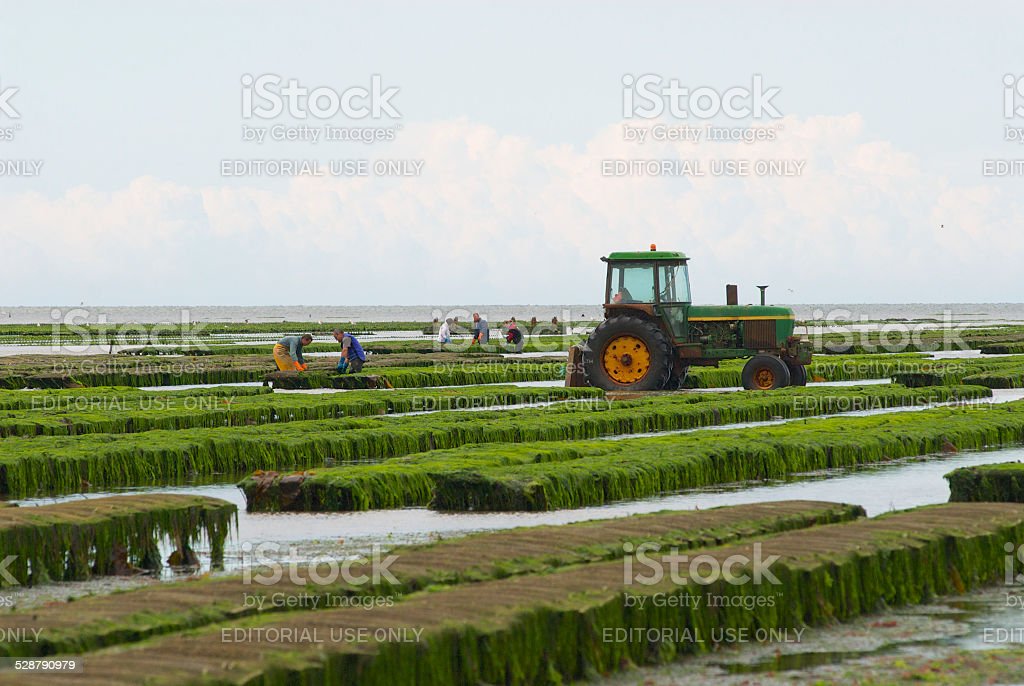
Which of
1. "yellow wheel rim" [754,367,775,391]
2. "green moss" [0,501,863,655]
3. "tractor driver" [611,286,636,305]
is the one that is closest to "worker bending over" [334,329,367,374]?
"tractor driver" [611,286,636,305]

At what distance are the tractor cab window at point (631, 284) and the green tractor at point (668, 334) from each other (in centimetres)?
2

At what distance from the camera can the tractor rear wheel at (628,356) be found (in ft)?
91.8

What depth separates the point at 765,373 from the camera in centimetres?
3069

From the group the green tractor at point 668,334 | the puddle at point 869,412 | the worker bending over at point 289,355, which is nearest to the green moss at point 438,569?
the puddle at point 869,412

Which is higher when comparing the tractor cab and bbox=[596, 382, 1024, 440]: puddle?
the tractor cab

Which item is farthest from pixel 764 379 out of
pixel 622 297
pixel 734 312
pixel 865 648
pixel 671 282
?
pixel 865 648

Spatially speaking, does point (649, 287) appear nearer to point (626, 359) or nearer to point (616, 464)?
point (626, 359)

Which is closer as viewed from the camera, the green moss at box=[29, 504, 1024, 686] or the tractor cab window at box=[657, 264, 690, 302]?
the green moss at box=[29, 504, 1024, 686]

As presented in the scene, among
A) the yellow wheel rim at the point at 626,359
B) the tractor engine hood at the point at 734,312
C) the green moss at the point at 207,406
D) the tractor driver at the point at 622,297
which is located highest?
the tractor driver at the point at 622,297

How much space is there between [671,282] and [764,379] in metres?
4.10

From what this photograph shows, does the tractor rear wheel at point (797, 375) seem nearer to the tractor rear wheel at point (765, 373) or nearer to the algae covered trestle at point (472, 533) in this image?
the tractor rear wheel at point (765, 373)

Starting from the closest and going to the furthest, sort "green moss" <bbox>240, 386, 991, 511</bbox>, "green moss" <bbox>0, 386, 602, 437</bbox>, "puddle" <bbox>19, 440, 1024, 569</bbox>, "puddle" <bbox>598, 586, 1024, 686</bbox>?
"puddle" <bbox>598, 586, 1024, 686</bbox>, "puddle" <bbox>19, 440, 1024, 569</bbox>, "green moss" <bbox>240, 386, 991, 511</bbox>, "green moss" <bbox>0, 386, 602, 437</bbox>

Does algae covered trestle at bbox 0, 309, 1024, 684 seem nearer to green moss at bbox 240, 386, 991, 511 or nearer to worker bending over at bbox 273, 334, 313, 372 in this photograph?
green moss at bbox 240, 386, 991, 511

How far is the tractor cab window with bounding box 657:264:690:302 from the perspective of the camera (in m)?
28.0
